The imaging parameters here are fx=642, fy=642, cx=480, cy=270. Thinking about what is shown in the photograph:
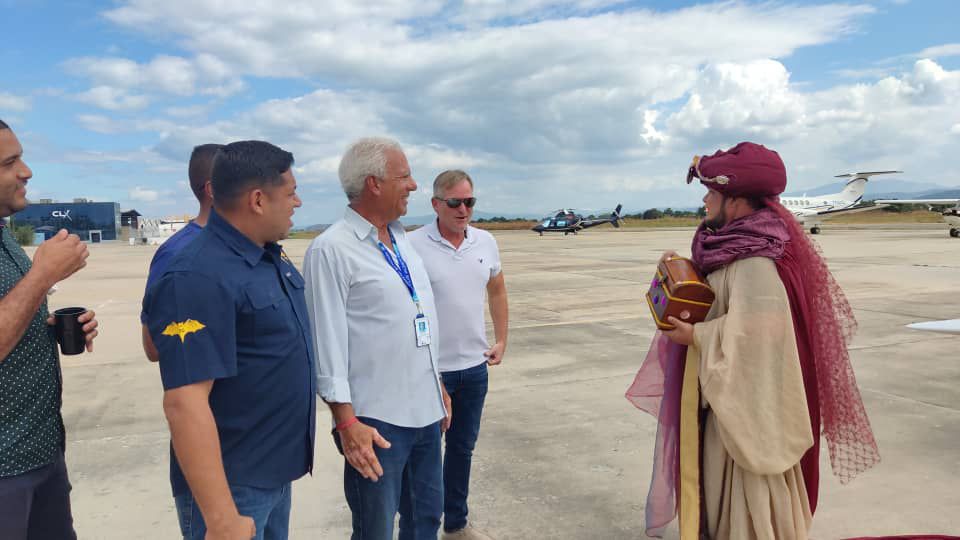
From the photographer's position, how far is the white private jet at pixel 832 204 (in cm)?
4553

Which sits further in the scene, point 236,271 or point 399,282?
point 399,282

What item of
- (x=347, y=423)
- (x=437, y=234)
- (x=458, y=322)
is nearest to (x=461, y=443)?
(x=458, y=322)

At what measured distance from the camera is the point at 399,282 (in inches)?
97.0

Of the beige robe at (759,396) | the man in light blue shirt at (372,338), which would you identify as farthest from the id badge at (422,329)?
the beige robe at (759,396)

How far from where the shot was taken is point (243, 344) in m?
1.81

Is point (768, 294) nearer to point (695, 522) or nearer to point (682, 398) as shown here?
point (682, 398)

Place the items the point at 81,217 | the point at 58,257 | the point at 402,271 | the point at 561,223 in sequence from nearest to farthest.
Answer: the point at 58,257
the point at 402,271
the point at 561,223
the point at 81,217

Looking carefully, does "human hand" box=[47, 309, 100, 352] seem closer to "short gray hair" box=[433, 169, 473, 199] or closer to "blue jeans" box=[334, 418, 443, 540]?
"blue jeans" box=[334, 418, 443, 540]

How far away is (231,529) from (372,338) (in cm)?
86

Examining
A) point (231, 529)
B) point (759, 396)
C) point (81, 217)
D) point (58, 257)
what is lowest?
point (231, 529)

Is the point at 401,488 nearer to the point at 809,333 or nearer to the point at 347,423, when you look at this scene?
the point at 347,423

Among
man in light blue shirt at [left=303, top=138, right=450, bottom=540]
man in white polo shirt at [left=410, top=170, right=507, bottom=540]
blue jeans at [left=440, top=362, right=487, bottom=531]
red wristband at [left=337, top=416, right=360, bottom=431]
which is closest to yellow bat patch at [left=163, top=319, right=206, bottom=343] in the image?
man in light blue shirt at [left=303, top=138, right=450, bottom=540]

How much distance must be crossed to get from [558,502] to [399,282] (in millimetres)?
2040

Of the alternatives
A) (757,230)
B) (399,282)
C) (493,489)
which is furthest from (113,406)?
(757,230)
